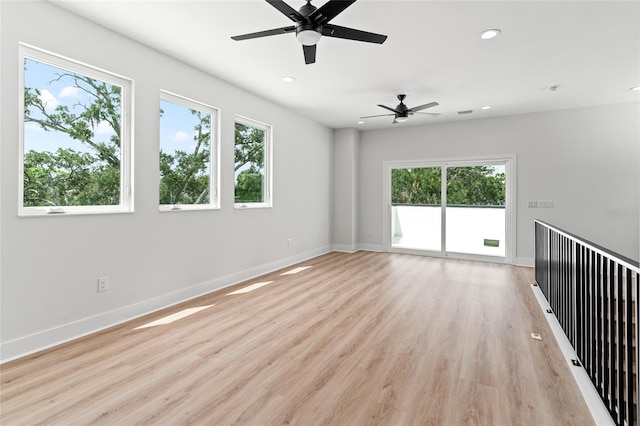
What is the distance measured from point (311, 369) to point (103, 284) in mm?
2121

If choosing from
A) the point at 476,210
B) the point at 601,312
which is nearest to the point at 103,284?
the point at 601,312

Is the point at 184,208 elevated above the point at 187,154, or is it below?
below

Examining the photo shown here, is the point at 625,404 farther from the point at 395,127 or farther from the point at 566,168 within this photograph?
the point at 395,127

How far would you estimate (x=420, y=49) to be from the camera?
A: 11.1 feet

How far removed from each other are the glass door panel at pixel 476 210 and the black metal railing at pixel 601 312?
2.88 m

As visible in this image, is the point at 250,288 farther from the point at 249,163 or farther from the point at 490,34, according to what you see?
the point at 490,34

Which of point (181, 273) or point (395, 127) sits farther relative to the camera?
point (395, 127)

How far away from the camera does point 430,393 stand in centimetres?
199

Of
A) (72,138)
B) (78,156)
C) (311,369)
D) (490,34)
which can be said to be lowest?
(311,369)

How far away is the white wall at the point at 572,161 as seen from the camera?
205 inches

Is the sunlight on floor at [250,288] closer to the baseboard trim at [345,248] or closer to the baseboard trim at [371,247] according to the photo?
the baseboard trim at [345,248]

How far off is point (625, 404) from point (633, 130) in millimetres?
5518

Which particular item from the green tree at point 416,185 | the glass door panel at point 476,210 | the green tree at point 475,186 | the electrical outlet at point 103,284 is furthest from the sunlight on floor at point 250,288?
the green tree at point 475,186

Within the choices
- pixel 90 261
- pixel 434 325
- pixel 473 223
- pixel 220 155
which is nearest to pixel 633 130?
pixel 473 223
